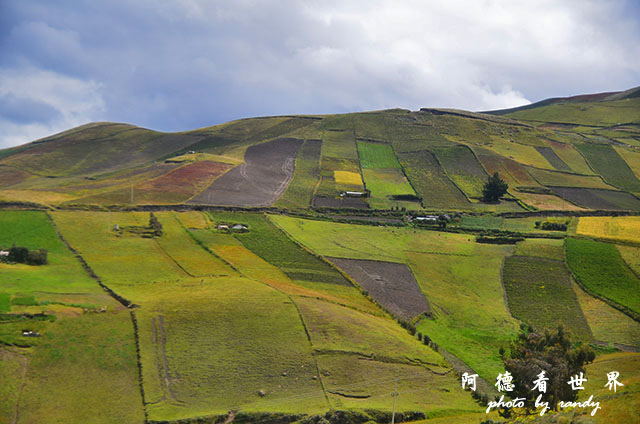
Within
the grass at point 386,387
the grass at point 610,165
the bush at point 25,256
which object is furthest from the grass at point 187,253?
the grass at point 610,165

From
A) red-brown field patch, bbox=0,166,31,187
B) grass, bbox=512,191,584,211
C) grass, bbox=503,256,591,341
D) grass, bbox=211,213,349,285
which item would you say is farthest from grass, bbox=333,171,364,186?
red-brown field patch, bbox=0,166,31,187

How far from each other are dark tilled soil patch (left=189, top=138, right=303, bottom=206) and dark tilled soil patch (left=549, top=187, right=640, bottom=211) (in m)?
69.2

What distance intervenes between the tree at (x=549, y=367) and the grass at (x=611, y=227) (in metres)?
54.0

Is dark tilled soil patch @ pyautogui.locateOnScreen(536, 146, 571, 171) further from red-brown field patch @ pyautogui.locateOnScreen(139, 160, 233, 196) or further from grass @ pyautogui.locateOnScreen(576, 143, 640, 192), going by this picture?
red-brown field patch @ pyautogui.locateOnScreen(139, 160, 233, 196)

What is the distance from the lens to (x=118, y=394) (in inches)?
1773

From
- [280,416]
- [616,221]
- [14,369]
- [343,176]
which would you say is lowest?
[280,416]

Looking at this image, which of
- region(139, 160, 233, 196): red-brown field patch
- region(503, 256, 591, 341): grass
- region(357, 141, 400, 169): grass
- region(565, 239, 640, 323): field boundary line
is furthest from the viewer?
region(357, 141, 400, 169): grass

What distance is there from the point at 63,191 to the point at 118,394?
84.0 metres

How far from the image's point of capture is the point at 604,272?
8288cm

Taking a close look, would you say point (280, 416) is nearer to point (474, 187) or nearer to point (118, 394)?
point (118, 394)

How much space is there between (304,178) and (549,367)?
340 ft

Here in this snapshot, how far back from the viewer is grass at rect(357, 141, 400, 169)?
526ft

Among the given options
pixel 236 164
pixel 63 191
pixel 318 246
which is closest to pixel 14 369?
pixel 318 246

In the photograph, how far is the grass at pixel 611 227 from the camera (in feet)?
320
